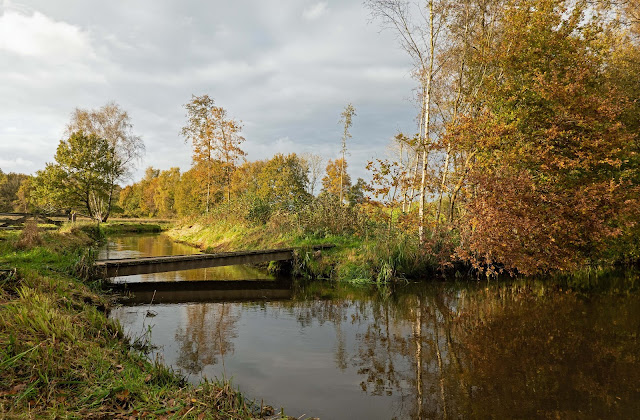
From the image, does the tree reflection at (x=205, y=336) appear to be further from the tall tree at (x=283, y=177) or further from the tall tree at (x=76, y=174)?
the tall tree at (x=76, y=174)

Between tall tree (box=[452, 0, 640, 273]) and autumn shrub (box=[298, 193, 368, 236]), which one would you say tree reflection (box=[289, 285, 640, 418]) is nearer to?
tall tree (box=[452, 0, 640, 273])

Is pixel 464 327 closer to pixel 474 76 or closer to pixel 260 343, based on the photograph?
pixel 260 343

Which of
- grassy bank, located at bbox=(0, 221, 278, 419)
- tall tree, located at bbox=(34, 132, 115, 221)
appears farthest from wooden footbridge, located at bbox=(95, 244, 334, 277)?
tall tree, located at bbox=(34, 132, 115, 221)

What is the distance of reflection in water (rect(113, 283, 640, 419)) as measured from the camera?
14.8 feet

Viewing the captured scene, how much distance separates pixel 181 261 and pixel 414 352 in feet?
26.4

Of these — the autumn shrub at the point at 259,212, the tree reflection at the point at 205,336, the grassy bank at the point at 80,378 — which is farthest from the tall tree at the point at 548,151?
the autumn shrub at the point at 259,212

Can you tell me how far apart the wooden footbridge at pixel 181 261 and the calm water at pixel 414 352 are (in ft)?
6.83

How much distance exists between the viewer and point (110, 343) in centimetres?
503

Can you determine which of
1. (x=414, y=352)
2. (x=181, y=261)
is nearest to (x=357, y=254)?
(x=181, y=261)

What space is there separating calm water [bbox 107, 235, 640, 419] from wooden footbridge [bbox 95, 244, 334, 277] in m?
2.08

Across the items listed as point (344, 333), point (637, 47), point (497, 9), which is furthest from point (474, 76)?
point (344, 333)

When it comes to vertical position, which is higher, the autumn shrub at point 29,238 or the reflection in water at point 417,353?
the autumn shrub at point 29,238

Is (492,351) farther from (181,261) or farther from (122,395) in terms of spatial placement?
(181,261)

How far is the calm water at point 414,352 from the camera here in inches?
178
